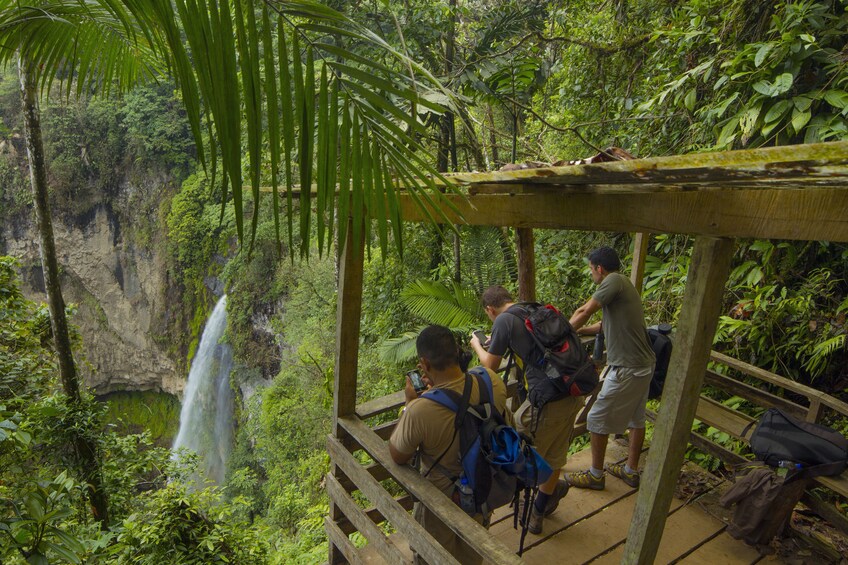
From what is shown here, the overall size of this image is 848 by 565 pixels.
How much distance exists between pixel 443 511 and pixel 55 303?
484cm

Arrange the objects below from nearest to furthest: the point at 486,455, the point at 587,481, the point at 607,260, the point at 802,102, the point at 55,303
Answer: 1. the point at 486,455
2. the point at 607,260
3. the point at 587,481
4. the point at 802,102
5. the point at 55,303

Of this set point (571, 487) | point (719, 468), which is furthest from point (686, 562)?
point (719, 468)

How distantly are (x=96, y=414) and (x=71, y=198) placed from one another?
753 inches

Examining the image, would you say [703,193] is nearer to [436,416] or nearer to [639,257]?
[436,416]

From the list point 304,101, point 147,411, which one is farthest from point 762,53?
point 147,411

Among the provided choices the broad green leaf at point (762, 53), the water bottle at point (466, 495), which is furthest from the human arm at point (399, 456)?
the broad green leaf at point (762, 53)

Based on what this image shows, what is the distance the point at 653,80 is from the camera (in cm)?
543

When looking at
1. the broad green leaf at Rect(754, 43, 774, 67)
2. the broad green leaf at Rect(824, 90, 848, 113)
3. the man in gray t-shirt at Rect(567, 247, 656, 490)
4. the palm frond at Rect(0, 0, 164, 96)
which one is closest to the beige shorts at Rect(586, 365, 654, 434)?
the man in gray t-shirt at Rect(567, 247, 656, 490)

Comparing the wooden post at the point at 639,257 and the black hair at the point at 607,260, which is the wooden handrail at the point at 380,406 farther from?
the wooden post at the point at 639,257

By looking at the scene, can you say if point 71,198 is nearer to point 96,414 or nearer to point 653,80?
point 96,414

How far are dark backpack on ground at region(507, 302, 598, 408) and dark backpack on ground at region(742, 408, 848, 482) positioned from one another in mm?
939

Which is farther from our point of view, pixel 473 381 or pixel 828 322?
pixel 828 322

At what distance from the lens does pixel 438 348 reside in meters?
2.21

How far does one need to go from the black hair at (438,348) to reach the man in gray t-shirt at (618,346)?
106 cm
